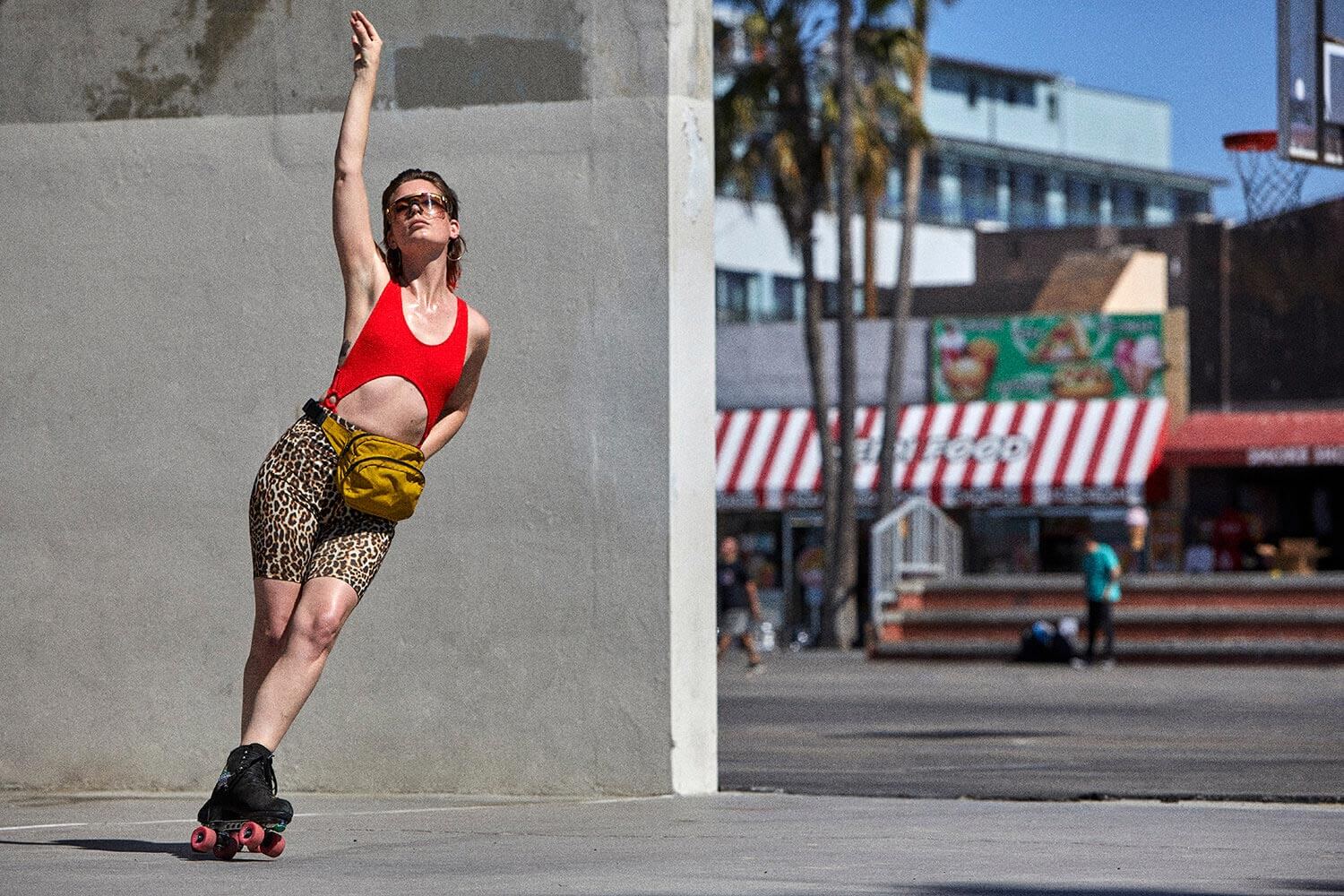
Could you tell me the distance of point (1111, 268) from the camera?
139 ft

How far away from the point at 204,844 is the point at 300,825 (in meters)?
1.01

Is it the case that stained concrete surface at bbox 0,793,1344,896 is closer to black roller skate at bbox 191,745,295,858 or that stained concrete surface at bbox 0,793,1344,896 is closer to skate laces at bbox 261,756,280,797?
black roller skate at bbox 191,745,295,858

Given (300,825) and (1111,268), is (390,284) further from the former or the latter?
(1111,268)

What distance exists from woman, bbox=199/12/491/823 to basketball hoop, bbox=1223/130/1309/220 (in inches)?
431

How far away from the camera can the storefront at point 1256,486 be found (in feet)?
118

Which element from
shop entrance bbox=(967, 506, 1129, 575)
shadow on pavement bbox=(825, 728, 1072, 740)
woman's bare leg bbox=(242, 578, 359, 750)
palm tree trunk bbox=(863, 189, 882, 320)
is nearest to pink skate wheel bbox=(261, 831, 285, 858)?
woman's bare leg bbox=(242, 578, 359, 750)

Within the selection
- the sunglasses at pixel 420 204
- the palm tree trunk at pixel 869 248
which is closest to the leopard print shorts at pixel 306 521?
the sunglasses at pixel 420 204

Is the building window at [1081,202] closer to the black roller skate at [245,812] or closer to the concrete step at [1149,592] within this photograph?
the concrete step at [1149,592]

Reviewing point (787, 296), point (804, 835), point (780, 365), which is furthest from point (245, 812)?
point (787, 296)

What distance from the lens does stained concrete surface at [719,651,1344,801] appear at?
30.9 feet

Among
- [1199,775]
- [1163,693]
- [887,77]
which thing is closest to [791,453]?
[887,77]

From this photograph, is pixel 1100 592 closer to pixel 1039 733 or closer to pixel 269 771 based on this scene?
pixel 1039 733

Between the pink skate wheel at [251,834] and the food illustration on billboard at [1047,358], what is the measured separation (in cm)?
3359

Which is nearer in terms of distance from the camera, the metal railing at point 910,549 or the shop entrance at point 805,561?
the metal railing at point 910,549
